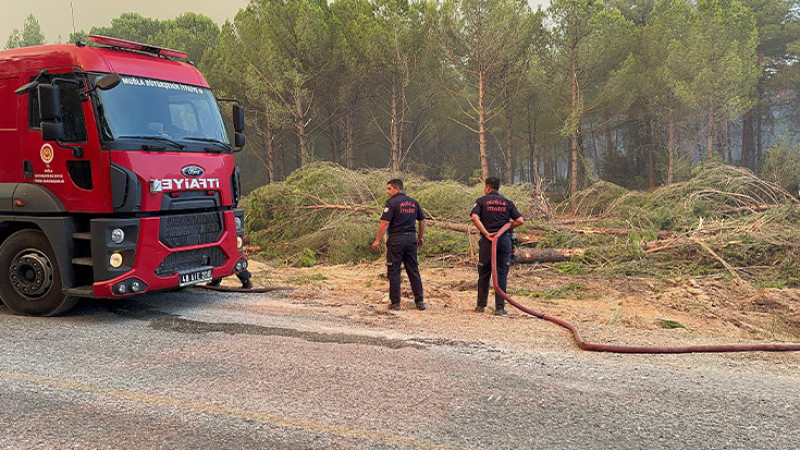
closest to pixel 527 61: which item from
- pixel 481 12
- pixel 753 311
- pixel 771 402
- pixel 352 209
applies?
pixel 481 12

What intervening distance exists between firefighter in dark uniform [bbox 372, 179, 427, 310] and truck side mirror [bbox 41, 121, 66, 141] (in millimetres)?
3706

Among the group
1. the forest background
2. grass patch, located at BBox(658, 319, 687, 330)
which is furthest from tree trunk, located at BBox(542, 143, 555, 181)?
grass patch, located at BBox(658, 319, 687, 330)

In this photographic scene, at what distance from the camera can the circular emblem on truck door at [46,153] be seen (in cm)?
612

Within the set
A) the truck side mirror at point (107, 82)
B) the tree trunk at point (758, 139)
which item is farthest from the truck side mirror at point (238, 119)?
the tree trunk at point (758, 139)

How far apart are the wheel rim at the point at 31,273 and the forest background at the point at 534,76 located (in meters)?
17.2

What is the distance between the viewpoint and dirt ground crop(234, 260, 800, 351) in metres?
6.07

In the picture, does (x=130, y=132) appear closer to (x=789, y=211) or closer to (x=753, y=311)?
(x=753, y=311)

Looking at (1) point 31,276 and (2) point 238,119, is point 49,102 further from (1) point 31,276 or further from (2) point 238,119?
(2) point 238,119

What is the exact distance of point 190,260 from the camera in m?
6.77

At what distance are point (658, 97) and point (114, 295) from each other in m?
27.7

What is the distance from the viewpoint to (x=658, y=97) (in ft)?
91.1

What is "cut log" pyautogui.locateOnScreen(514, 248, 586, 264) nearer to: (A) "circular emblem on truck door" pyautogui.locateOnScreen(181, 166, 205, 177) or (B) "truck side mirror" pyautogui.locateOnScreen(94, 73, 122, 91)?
(A) "circular emblem on truck door" pyautogui.locateOnScreen(181, 166, 205, 177)

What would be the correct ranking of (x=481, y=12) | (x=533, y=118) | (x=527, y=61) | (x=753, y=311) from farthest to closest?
(x=533, y=118), (x=527, y=61), (x=481, y=12), (x=753, y=311)

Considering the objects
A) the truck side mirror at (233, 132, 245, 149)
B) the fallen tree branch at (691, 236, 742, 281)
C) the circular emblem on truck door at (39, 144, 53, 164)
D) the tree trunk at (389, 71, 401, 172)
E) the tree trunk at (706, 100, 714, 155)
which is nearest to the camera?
the circular emblem on truck door at (39, 144, 53, 164)
